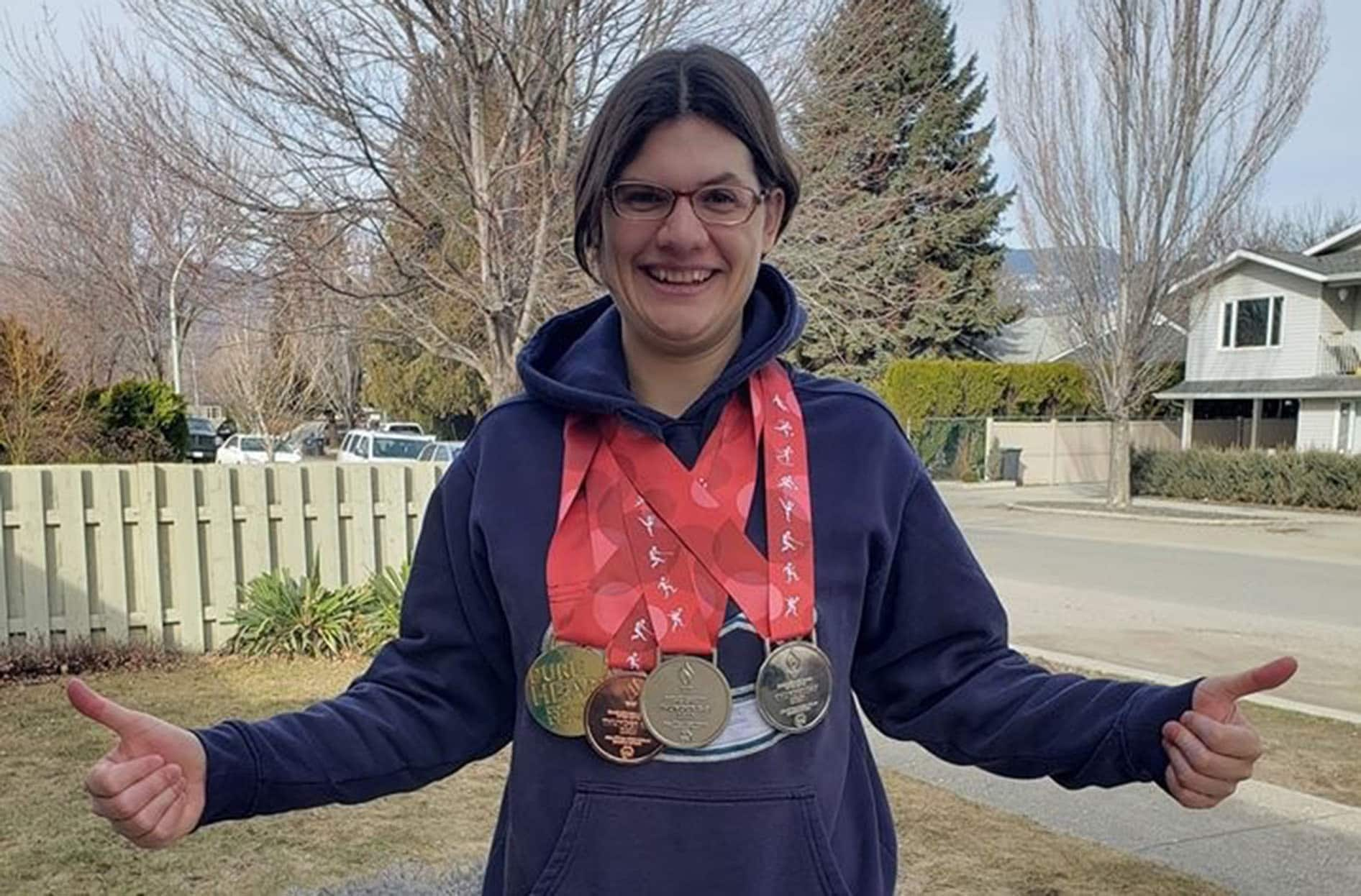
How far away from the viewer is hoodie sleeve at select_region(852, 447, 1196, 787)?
1496 mm

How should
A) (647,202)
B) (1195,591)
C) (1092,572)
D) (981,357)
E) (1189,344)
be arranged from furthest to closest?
1. (981,357)
2. (1189,344)
3. (1092,572)
4. (1195,591)
5. (647,202)

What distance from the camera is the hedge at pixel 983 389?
30109 mm

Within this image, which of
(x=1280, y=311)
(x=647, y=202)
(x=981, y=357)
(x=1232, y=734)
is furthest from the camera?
(x=981, y=357)

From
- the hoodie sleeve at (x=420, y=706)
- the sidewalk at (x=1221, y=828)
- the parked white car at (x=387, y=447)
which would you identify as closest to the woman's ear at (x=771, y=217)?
the hoodie sleeve at (x=420, y=706)

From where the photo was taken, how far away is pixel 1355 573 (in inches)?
525

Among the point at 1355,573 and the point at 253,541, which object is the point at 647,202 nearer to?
the point at 253,541

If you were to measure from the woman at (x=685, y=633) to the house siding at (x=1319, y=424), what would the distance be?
96.1ft

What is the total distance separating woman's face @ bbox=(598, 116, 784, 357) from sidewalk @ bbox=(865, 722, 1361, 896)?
9.54ft

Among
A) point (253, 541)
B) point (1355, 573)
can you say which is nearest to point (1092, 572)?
point (1355, 573)

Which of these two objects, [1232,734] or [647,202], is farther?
[647,202]

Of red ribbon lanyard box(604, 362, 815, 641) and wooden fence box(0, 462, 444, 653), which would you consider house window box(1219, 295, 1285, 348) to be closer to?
wooden fence box(0, 462, 444, 653)

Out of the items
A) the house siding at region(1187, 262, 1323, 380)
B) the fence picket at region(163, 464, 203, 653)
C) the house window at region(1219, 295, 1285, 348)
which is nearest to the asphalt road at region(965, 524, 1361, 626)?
the fence picket at region(163, 464, 203, 653)

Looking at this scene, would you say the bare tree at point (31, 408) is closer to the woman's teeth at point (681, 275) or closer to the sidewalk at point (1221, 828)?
A: the sidewalk at point (1221, 828)

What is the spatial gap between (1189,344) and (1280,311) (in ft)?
8.77
